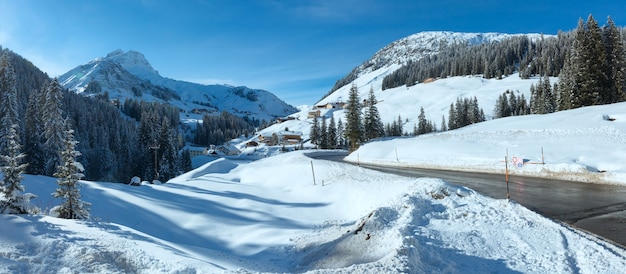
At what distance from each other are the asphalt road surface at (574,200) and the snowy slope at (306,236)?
4.73 ft

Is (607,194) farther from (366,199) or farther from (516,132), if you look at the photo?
(516,132)

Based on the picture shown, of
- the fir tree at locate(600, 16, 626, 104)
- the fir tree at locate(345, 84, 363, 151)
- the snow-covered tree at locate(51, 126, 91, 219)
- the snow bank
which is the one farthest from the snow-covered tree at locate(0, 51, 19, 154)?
the fir tree at locate(600, 16, 626, 104)

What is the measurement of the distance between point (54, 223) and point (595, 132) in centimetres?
3054

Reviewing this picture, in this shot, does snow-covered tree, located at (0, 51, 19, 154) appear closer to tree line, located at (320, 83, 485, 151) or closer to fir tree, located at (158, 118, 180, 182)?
fir tree, located at (158, 118, 180, 182)

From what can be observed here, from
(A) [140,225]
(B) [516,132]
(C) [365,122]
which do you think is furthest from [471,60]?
(A) [140,225]

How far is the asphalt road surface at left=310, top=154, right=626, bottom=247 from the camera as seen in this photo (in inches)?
365

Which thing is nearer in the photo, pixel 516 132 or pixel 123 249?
pixel 123 249

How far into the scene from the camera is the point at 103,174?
66.4 metres

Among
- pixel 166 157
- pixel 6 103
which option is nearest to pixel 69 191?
pixel 6 103

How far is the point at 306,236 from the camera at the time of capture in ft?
36.3

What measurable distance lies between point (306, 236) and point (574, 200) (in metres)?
10.0

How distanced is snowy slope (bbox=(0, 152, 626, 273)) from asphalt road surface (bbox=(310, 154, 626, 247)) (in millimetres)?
1442

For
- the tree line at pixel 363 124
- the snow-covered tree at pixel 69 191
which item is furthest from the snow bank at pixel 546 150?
the snow-covered tree at pixel 69 191

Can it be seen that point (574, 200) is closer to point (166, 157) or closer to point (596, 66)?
point (596, 66)
